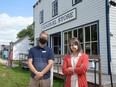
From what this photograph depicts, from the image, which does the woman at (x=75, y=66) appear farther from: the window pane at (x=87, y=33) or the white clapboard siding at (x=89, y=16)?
the window pane at (x=87, y=33)

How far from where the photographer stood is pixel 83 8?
44.7 ft

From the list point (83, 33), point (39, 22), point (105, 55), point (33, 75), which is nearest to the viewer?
point (33, 75)

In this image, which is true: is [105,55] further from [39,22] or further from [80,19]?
[39,22]

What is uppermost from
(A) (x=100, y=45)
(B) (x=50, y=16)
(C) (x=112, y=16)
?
(B) (x=50, y=16)

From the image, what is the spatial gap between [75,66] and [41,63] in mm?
1152

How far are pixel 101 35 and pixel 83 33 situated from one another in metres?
1.93

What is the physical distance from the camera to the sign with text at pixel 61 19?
48.3ft

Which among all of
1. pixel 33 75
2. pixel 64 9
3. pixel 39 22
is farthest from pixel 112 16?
pixel 39 22

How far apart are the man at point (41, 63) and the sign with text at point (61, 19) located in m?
9.25

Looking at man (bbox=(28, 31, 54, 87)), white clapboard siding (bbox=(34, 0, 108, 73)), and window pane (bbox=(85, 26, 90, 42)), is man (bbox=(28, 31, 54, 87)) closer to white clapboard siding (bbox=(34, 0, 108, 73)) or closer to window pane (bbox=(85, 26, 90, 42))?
white clapboard siding (bbox=(34, 0, 108, 73))

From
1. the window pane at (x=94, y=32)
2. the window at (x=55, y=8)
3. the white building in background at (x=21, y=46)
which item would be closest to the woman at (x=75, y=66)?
the window pane at (x=94, y=32)

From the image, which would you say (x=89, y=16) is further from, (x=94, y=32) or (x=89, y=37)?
(x=89, y=37)

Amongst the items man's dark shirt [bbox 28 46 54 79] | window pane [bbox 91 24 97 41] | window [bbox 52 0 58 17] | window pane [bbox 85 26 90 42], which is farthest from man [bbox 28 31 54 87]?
window [bbox 52 0 58 17]

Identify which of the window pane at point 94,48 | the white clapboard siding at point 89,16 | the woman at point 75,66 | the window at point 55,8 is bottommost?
the woman at point 75,66
